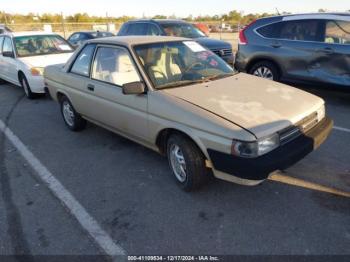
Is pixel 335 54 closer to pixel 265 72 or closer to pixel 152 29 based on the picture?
pixel 265 72

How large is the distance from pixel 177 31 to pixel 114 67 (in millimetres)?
6076

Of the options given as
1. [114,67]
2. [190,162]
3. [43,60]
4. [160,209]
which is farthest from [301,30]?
[43,60]

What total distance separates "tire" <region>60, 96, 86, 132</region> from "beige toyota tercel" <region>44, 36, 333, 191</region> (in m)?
0.45

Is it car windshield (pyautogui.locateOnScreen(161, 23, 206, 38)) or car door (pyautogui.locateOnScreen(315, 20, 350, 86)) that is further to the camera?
car windshield (pyautogui.locateOnScreen(161, 23, 206, 38))

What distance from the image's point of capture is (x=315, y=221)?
2.95 metres

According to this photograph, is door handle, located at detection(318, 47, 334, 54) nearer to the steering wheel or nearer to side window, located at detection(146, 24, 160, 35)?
the steering wheel

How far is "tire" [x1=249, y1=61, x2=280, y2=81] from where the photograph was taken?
6.98 metres

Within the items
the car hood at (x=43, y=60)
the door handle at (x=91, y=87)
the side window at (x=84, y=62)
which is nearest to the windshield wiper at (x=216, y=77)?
the door handle at (x=91, y=87)

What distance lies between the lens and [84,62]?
4.85 metres

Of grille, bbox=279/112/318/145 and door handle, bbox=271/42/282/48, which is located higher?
door handle, bbox=271/42/282/48

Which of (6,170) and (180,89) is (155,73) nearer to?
(180,89)

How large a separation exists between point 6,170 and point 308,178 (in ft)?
12.7

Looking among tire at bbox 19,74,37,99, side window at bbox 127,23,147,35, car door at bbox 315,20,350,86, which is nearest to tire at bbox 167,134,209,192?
car door at bbox 315,20,350,86

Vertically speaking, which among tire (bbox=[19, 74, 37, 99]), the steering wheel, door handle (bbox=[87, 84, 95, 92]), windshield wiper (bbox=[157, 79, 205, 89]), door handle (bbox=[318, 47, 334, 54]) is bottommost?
tire (bbox=[19, 74, 37, 99])
